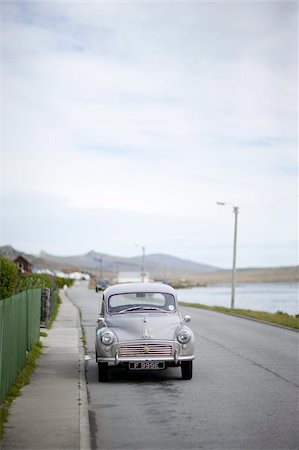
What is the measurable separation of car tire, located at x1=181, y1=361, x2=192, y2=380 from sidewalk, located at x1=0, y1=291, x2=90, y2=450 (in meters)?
1.83

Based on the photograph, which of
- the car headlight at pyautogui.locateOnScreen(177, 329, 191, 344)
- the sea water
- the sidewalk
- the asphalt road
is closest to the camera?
the sidewalk

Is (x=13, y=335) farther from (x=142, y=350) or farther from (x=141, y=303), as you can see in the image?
(x=141, y=303)

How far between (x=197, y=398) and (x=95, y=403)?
1.59m

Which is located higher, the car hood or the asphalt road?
the car hood

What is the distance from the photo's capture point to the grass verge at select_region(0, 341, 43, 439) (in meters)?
9.86

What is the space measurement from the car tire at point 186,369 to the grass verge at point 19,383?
2803 millimetres

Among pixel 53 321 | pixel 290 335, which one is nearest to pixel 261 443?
pixel 290 335

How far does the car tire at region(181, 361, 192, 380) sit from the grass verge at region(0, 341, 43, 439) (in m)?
2.80

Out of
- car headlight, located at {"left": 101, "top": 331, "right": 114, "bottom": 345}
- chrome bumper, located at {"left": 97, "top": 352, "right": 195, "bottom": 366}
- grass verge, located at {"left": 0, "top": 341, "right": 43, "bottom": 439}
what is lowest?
grass verge, located at {"left": 0, "top": 341, "right": 43, "bottom": 439}

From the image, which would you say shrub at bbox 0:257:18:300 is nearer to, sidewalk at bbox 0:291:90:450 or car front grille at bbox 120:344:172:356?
sidewalk at bbox 0:291:90:450

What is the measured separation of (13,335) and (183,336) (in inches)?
121

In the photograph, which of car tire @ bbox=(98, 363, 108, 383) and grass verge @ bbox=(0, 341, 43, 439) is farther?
car tire @ bbox=(98, 363, 108, 383)

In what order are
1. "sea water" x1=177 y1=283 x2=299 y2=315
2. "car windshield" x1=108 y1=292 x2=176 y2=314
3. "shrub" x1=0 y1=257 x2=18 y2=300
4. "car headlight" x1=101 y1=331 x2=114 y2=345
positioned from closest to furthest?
"car headlight" x1=101 y1=331 x2=114 y2=345
"car windshield" x1=108 y1=292 x2=176 y2=314
"shrub" x1=0 y1=257 x2=18 y2=300
"sea water" x1=177 y1=283 x2=299 y2=315

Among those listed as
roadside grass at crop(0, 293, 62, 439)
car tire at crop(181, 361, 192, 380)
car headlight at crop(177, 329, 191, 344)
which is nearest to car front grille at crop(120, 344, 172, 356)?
car headlight at crop(177, 329, 191, 344)
